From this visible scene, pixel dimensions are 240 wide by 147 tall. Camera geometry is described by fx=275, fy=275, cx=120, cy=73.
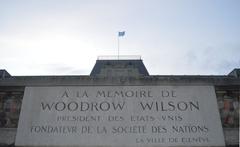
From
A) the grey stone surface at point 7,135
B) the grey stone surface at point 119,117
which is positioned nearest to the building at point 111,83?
the grey stone surface at point 119,117

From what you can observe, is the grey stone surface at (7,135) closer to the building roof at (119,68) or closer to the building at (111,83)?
the building at (111,83)

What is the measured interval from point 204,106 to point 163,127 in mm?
1542

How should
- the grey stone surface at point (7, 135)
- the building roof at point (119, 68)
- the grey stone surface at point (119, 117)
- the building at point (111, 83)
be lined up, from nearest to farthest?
the grey stone surface at point (119, 117) → the grey stone surface at point (7, 135) → the building at point (111, 83) → the building roof at point (119, 68)

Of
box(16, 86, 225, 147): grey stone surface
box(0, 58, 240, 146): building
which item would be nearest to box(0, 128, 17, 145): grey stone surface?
box(16, 86, 225, 147): grey stone surface

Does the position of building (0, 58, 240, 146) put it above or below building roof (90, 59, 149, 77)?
below

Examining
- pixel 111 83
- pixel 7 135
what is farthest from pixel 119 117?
pixel 7 135

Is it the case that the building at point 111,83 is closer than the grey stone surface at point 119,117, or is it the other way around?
the grey stone surface at point 119,117

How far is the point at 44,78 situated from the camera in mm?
9297

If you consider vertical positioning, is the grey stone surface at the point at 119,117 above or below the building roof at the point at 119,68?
below

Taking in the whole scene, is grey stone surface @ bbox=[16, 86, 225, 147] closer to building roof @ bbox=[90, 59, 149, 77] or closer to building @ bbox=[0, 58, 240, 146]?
building @ bbox=[0, 58, 240, 146]

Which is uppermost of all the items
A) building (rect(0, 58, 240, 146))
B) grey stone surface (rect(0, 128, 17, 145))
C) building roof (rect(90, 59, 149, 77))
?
building roof (rect(90, 59, 149, 77))

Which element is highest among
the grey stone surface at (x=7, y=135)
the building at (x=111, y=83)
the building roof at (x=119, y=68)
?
the building roof at (x=119, y=68)

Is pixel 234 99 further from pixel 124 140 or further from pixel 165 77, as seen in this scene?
pixel 124 140

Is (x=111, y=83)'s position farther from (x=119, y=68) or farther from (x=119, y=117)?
(x=119, y=68)
